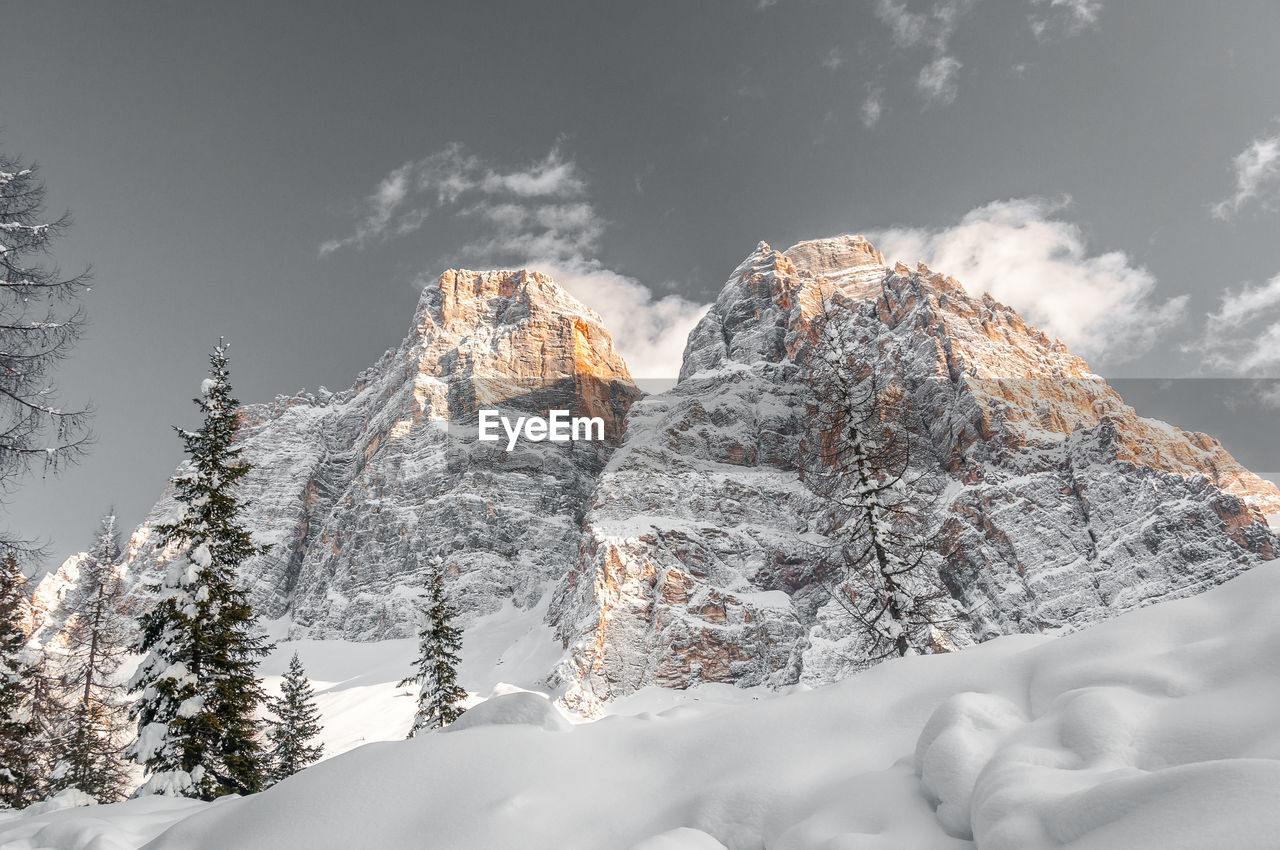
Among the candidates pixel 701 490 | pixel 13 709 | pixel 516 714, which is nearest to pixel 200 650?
pixel 516 714

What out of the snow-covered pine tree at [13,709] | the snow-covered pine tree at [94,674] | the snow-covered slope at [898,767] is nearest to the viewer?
the snow-covered slope at [898,767]

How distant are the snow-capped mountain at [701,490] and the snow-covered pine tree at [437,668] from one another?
27736 mm

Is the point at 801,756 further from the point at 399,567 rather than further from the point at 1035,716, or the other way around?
the point at 399,567

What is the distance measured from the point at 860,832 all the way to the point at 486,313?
17261cm

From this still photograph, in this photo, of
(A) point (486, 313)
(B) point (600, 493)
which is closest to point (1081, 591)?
(B) point (600, 493)

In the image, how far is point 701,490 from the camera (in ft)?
364

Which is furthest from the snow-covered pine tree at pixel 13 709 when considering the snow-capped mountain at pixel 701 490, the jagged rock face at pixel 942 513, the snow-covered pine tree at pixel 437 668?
the jagged rock face at pixel 942 513

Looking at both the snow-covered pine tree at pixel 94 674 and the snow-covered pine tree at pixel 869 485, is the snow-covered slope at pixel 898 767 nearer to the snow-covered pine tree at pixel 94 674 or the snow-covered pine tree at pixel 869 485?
the snow-covered pine tree at pixel 869 485

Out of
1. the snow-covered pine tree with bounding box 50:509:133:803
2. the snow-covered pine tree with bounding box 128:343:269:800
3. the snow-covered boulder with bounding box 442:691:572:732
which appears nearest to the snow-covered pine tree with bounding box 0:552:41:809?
the snow-covered pine tree with bounding box 50:509:133:803

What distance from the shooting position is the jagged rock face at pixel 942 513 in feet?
264

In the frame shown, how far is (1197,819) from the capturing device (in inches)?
71.6

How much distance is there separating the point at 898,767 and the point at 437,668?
84.8 ft

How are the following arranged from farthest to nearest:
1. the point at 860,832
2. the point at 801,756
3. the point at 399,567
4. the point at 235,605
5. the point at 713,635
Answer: the point at 399,567, the point at 713,635, the point at 235,605, the point at 801,756, the point at 860,832

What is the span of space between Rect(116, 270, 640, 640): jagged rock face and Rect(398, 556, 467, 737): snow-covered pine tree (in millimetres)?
83344
